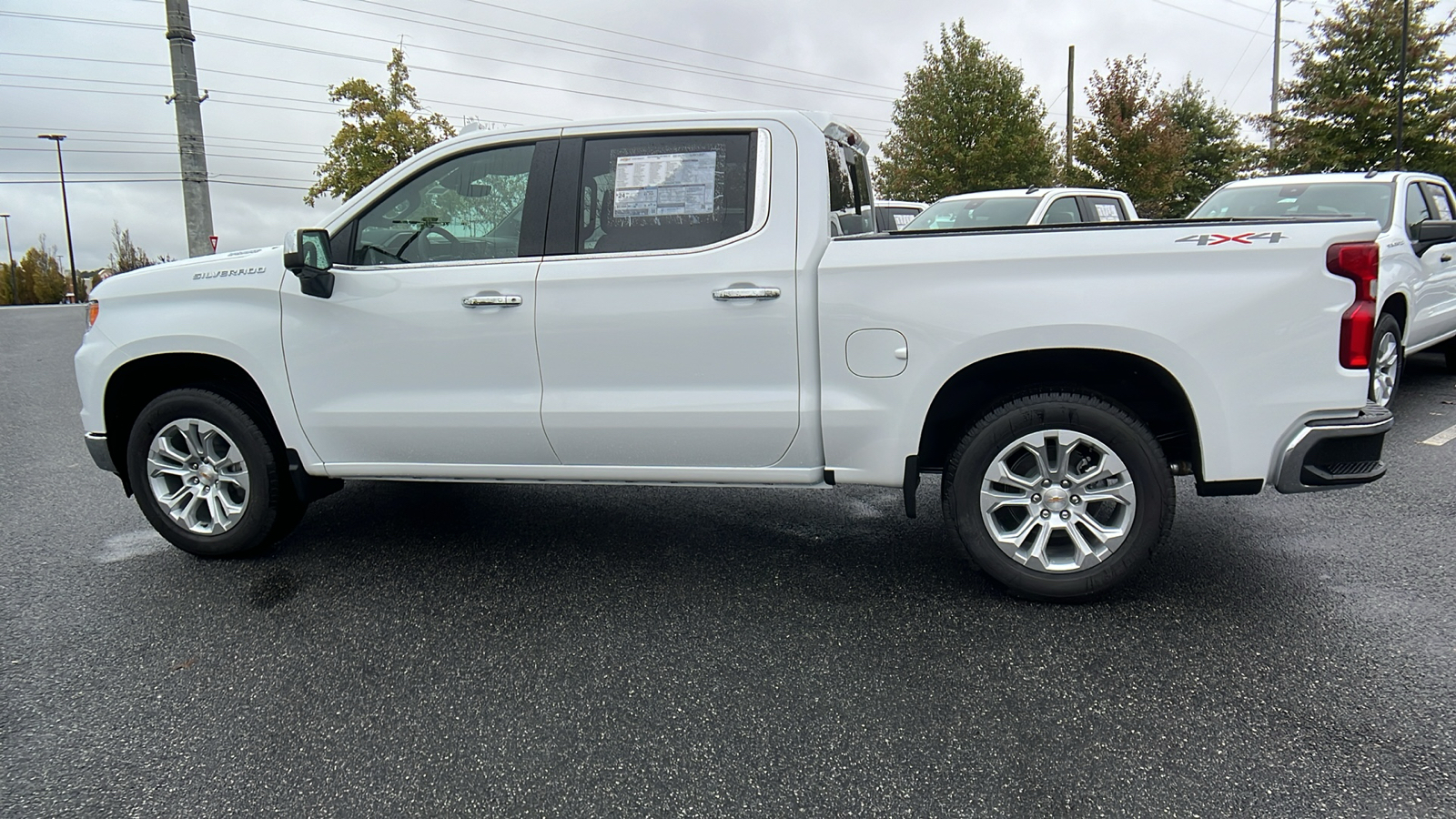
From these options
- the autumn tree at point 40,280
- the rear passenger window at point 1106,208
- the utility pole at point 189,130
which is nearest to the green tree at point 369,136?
the utility pole at point 189,130

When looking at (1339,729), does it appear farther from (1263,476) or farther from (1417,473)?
(1417,473)

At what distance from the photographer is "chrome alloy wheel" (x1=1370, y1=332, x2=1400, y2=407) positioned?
6430mm

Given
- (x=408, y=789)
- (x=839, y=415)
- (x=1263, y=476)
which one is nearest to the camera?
(x=408, y=789)

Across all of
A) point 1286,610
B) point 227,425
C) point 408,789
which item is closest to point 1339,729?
point 1286,610

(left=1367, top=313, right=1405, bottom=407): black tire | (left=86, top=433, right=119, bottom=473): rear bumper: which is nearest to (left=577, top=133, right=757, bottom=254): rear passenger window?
(left=86, top=433, right=119, bottom=473): rear bumper

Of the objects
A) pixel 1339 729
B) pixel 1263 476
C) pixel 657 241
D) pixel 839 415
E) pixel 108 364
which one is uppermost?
pixel 657 241

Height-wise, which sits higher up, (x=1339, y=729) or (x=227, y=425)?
(x=227, y=425)

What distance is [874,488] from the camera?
5.56 metres

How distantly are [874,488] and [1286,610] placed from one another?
2.37 meters

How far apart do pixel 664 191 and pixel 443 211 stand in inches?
40.0

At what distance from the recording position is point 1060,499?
3.59 m

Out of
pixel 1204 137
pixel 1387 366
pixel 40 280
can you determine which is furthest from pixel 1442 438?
pixel 40 280

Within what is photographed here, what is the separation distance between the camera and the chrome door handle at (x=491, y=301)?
3.85 m

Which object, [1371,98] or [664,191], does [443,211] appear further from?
[1371,98]
